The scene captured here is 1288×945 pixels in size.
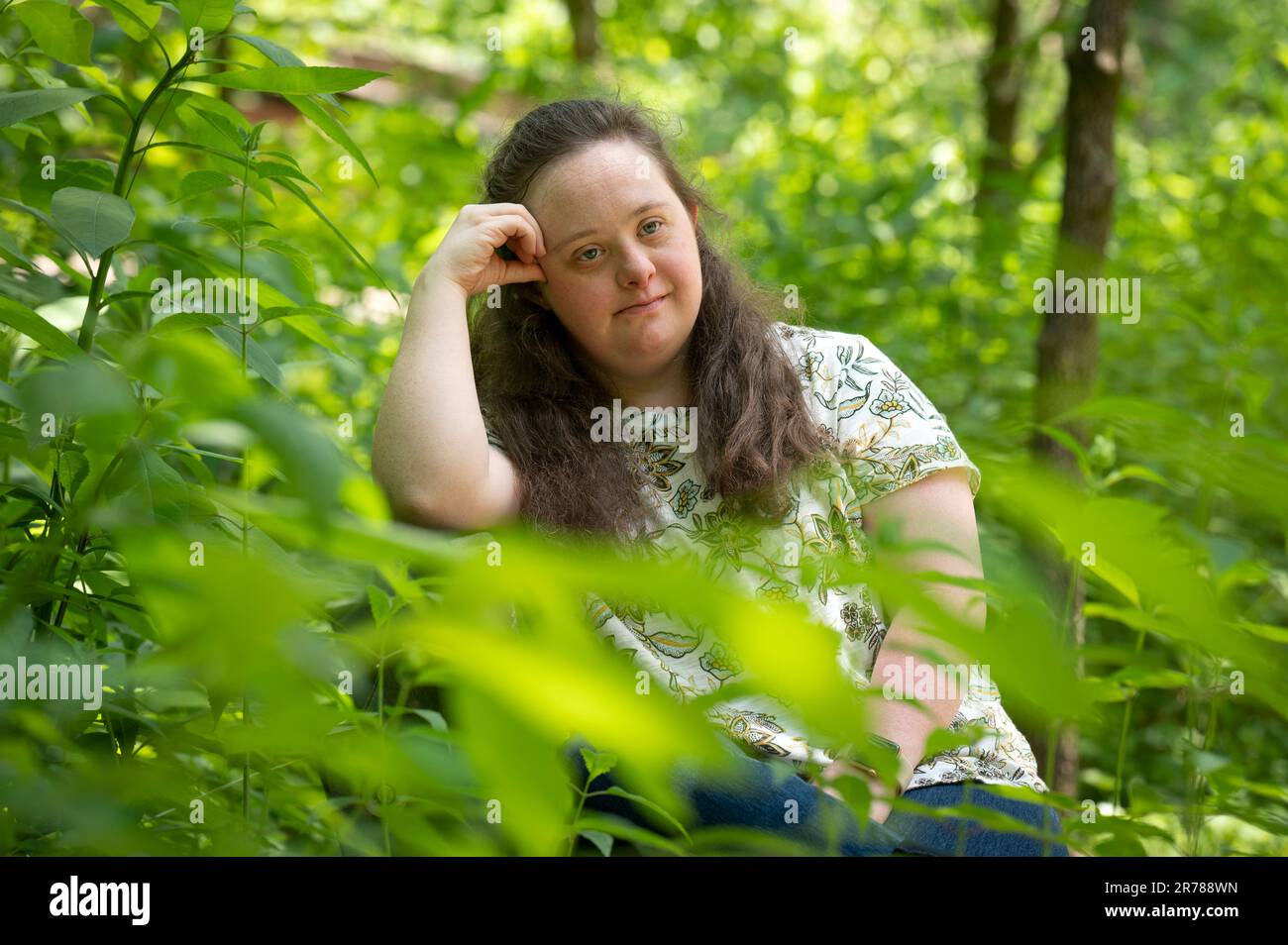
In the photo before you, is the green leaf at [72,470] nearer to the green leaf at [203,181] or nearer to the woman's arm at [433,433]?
the green leaf at [203,181]

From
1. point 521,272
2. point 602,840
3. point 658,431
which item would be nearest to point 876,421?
point 658,431

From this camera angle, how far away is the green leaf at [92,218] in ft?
4.56

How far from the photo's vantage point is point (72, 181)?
5.68 feet

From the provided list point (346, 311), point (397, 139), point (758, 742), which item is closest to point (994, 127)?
point (397, 139)

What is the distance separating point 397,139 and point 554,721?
5.16m

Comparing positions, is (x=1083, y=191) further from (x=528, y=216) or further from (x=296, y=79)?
(x=296, y=79)

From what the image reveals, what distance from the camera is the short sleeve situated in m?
2.18

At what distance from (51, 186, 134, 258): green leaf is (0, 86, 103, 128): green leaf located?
0.33 ft

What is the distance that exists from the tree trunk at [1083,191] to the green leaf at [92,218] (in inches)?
88.3

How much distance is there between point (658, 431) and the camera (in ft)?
7.68

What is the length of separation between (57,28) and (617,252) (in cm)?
98

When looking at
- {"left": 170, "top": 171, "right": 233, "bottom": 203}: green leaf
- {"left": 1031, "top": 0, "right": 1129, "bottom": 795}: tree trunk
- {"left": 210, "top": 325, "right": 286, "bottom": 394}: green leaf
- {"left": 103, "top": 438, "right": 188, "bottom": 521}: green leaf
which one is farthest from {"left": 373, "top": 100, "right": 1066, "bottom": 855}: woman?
{"left": 1031, "top": 0, "right": 1129, "bottom": 795}: tree trunk

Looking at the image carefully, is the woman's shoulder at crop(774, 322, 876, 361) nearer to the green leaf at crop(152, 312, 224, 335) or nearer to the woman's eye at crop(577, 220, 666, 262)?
the woman's eye at crop(577, 220, 666, 262)
